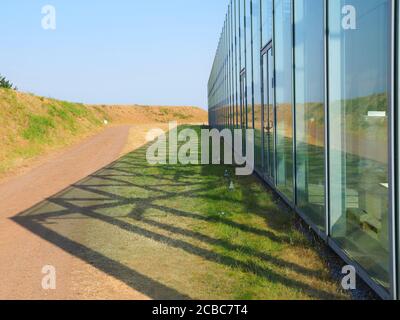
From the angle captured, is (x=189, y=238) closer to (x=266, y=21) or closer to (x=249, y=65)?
(x=266, y=21)

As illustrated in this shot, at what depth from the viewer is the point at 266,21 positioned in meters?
12.6

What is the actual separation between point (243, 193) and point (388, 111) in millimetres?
7646

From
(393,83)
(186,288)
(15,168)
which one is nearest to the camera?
(393,83)

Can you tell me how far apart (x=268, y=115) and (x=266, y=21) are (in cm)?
249

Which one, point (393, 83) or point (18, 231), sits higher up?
point (393, 83)

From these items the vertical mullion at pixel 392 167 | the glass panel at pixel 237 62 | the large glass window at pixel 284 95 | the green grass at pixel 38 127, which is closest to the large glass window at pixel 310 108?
the large glass window at pixel 284 95

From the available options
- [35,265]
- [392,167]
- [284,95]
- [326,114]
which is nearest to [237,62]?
[284,95]

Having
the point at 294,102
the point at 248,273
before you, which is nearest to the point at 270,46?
the point at 294,102

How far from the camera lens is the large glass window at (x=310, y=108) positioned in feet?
23.9

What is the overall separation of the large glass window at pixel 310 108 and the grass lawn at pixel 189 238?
66 cm

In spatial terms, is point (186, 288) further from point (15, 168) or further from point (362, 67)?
point (15, 168)

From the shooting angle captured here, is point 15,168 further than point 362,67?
Yes

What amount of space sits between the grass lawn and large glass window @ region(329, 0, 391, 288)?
65cm

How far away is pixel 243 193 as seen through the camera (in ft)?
39.8
